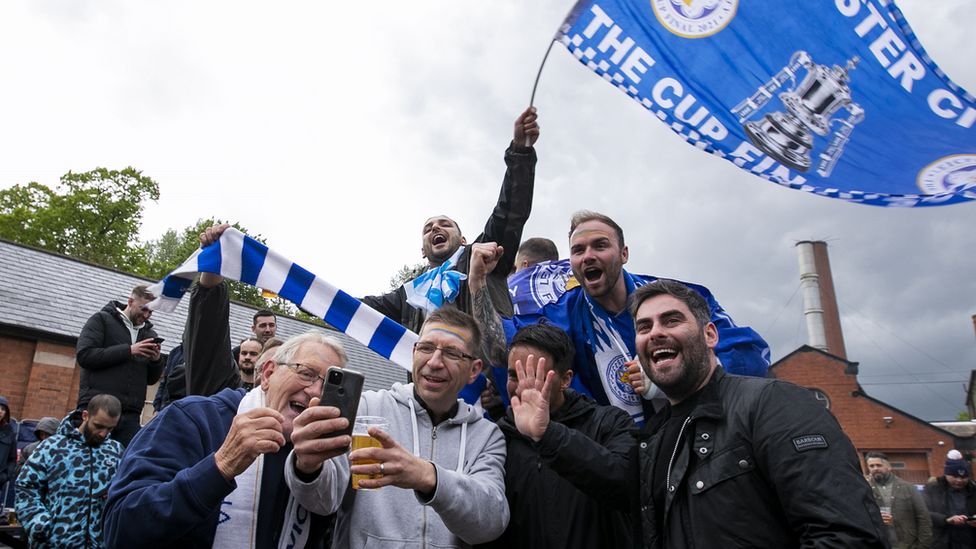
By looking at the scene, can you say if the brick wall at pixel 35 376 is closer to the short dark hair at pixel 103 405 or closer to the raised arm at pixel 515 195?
the short dark hair at pixel 103 405

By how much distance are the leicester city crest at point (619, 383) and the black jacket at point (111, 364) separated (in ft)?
16.6

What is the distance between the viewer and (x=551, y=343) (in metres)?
3.20

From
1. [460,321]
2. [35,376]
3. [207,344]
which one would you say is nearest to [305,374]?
[460,321]

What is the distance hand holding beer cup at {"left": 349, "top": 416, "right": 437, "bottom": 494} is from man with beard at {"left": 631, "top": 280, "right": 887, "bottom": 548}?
0.90 metres

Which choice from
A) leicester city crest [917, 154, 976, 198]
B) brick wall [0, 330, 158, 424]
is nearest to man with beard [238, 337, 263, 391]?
leicester city crest [917, 154, 976, 198]

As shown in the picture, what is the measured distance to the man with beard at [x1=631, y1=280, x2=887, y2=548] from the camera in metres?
1.88

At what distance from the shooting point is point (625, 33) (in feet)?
15.7

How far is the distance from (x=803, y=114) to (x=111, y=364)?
691 cm

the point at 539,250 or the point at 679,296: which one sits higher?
the point at 539,250

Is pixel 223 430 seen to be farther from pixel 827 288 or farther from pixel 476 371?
pixel 827 288

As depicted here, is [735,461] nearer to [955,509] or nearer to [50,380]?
[955,509]

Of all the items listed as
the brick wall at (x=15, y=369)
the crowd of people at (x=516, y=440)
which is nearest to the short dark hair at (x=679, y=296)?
the crowd of people at (x=516, y=440)

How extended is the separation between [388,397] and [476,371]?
0.45m

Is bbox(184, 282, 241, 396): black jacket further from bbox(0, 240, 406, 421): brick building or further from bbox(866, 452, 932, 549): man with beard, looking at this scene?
bbox(0, 240, 406, 421): brick building
